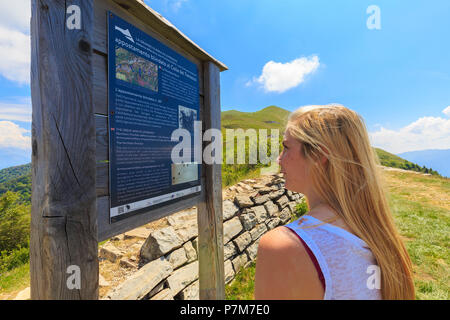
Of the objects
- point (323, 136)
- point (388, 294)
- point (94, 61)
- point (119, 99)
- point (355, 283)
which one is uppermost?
point (94, 61)

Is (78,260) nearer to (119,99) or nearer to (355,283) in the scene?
(119,99)

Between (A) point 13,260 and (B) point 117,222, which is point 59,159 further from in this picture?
(A) point 13,260

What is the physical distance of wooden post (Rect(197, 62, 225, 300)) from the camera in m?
2.63

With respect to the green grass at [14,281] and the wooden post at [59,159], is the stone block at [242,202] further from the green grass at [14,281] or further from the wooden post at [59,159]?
the wooden post at [59,159]

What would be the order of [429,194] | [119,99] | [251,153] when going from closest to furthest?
[119,99] → [251,153] → [429,194]

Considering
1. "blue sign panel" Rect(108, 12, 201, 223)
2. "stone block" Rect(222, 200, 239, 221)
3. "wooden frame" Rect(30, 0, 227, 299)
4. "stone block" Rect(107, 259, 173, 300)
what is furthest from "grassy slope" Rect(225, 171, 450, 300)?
"wooden frame" Rect(30, 0, 227, 299)

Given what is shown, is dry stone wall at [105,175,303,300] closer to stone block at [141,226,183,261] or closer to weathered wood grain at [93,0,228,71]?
stone block at [141,226,183,261]

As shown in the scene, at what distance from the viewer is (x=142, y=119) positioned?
5.67 ft

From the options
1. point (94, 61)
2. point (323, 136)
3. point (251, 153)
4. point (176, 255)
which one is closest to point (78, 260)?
point (94, 61)

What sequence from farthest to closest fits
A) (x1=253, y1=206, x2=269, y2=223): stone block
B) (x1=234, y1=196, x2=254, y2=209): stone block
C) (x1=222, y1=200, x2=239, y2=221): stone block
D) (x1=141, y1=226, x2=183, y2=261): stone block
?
1. (x1=253, y1=206, x2=269, y2=223): stone block
2. (x1=234, y1=196, x2=254, y2=209): stone block
3. (x1=222, y1=200, x2=239, y2=221): stone block
4. (x1=141, y1=226, x2=183, y2=261): stone block

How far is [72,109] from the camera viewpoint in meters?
1.22

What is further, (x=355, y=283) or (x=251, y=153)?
(x=251, y=153)

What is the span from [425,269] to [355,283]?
573 centimetres

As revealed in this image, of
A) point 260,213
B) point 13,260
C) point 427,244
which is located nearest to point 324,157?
point 260,213
